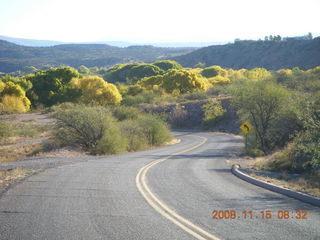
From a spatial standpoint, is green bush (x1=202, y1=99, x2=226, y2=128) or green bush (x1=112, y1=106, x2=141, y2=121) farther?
green bush (x1=202, y1=99, x2=226, y2=128)

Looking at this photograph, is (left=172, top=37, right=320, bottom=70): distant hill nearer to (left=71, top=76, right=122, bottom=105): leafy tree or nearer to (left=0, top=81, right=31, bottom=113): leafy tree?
(left=71, top=76, right=122, bottom=105): leafy tree

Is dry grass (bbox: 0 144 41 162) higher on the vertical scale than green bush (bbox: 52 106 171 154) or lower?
lower

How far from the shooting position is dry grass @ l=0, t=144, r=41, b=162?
24.8 m

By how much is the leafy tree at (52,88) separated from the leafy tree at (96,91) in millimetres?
1431

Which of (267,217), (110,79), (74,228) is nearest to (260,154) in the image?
(267,217)

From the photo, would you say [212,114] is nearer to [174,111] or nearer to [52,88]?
[174,111]

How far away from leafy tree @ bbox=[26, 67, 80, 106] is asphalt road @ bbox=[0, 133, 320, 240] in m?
55.0

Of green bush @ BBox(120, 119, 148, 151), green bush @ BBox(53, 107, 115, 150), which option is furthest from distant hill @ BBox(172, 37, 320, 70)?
green bush @ BBox(53, 107, 115, 150)

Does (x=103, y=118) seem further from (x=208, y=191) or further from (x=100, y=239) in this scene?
(x=100, y=239)

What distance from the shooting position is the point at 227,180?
460 inches

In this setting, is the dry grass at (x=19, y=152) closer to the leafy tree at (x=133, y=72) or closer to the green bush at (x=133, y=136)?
the green bush at (x=133, y=136)

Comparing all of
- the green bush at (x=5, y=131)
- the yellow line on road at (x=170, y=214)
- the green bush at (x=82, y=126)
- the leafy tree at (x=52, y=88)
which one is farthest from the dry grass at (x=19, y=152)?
the leafy tree at (x=52, y=88)

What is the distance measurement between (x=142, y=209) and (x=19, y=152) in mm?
21382

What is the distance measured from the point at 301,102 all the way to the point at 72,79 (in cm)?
5382
